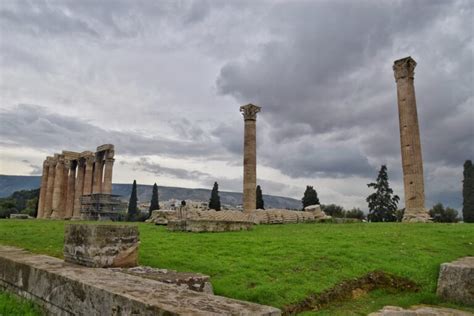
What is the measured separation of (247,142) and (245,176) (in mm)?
2805

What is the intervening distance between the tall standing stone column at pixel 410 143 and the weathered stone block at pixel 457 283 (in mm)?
15563

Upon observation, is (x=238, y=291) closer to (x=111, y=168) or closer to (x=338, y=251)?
(x=338, y=251)

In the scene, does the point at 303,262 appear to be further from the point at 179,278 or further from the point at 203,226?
the point at 203,226

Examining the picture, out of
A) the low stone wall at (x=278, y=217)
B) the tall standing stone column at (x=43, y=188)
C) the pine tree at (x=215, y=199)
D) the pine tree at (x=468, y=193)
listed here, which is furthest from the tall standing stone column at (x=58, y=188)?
the pine tree at (x=468, y=193)

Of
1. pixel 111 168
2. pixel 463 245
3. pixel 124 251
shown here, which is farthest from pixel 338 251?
pixel 111 168

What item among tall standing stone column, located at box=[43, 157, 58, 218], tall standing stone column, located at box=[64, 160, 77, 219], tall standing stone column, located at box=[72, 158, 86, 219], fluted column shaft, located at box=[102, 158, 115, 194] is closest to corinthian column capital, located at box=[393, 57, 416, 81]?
fluted column shaft, located at box=[102, 158, 115, 194]

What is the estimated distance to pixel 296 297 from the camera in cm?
682

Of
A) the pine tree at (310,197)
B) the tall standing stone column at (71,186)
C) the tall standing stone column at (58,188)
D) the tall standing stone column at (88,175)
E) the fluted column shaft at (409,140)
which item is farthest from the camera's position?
the pine tree at (310,197)

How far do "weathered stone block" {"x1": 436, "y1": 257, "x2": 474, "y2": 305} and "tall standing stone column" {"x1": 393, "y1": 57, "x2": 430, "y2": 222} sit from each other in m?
15.6

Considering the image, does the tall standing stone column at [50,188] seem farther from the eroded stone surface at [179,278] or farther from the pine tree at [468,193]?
the pine tree at [468,193]

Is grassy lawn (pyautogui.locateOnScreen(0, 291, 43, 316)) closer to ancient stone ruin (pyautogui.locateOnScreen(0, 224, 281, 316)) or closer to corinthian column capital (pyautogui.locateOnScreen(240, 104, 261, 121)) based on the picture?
ancient stone ruin (pyautogui.locateOnScreen(0, 224, 281, 316))

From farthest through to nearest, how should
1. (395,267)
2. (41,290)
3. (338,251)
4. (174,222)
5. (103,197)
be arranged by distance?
(103,197) → (174,222) → (338,251) → (395,267) → (41,290)

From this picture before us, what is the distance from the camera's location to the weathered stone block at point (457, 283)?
24.7 feet

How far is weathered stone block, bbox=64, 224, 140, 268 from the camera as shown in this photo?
21.0 feet
